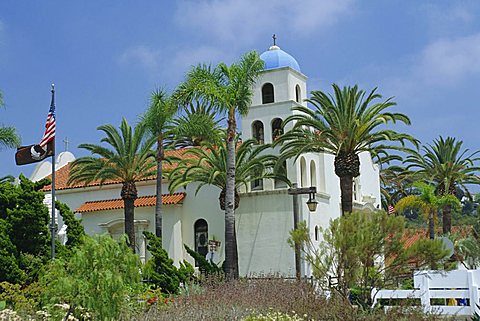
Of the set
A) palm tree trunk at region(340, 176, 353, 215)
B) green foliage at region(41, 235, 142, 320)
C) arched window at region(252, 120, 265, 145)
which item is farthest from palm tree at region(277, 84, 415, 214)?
green foliage at region(41, 235, 142, 320)

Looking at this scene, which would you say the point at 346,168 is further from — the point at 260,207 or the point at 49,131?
the point at 49,131

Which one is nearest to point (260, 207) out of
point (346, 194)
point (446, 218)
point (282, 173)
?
point (282, 173)

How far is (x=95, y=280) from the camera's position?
12.1 meters

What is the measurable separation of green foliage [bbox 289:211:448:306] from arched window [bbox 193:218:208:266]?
24.5m

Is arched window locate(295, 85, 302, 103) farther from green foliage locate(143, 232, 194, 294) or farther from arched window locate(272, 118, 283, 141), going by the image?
green foliage locate(143, 232, 194, 294)

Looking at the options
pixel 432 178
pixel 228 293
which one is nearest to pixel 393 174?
pixel 432 178

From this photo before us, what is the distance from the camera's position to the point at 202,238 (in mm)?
41156

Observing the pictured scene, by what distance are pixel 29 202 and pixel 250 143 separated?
53.4ft

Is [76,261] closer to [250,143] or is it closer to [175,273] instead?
[175,273]

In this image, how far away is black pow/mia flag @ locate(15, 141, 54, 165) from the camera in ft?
80.0

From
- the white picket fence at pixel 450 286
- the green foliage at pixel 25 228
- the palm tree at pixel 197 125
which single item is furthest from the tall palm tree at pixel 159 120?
the white picket fence at pixel 450 286

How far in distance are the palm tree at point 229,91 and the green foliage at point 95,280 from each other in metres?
17.9

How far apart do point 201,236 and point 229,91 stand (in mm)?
13078

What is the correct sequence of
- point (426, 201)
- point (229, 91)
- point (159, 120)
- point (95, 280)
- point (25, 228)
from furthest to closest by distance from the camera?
point (426, 201) < point (159, 120) < point (229, 91) < point (25, 228) < point (95, 280)
